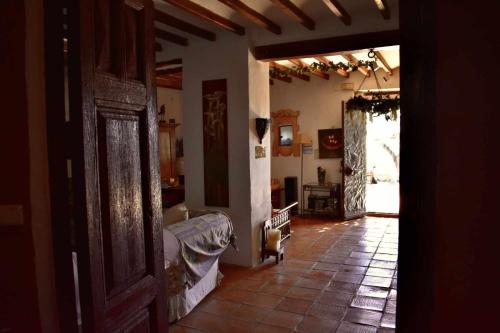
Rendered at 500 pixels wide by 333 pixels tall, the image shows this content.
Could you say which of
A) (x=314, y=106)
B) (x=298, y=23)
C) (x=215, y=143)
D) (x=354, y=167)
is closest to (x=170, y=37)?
(x=215, y=143)

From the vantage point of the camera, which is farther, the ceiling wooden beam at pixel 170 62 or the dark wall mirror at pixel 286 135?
the dark wall mirror at pixel 286 135

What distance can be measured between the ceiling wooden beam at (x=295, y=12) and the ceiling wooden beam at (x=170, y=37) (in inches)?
59.5

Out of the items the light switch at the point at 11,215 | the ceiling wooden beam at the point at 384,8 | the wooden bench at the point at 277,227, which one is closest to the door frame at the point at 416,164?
the light switch at the point at 11,215

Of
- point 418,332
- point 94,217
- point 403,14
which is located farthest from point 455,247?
point 94,217

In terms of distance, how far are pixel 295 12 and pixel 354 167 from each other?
4.32 m

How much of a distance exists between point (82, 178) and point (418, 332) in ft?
4.13

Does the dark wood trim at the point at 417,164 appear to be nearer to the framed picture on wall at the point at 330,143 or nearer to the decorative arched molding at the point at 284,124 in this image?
the framed picture on wall at the point at 330,143

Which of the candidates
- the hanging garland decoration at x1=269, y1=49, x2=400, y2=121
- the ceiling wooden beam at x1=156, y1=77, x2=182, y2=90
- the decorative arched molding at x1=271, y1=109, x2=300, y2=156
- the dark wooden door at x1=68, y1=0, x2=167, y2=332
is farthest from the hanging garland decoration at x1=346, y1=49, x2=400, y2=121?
the dark wooden door at x1=68, y1=0, x2=167, y2=332

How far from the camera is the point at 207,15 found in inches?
148

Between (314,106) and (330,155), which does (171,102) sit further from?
(330,155)

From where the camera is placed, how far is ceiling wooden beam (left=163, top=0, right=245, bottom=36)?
340 cm

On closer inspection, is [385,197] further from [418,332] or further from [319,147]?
[418,332]

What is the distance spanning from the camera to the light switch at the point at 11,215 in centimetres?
154

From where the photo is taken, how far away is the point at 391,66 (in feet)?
23.4
